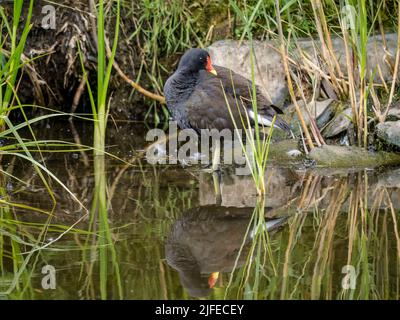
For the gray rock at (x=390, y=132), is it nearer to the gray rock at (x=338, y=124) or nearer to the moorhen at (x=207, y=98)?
the gray rock at (x=338, y=124)

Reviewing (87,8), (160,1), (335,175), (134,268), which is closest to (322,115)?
(335,175)

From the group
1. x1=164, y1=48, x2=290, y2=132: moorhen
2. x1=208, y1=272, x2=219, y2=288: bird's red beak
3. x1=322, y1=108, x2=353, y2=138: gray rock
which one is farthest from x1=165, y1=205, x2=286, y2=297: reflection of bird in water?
x1=322, y1=108, x2=353, y2=138: gray rock

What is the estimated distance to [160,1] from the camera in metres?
6.10

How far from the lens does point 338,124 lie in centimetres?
523

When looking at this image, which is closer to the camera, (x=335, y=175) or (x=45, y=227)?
(x=45, y=227)

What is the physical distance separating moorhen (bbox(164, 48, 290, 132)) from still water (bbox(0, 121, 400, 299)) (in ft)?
1.22

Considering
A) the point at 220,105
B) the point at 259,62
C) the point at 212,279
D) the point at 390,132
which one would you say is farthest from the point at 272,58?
the point at 212,279

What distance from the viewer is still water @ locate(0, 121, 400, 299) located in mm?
2838

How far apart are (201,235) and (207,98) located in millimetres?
1703

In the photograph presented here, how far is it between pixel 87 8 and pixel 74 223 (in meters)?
3.09

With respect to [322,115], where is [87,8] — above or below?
above

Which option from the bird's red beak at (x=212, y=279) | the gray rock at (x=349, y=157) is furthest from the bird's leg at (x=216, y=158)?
the bird's red beak at (x=212, y=279)

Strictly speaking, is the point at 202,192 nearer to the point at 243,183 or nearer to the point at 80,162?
the point at 243,183
